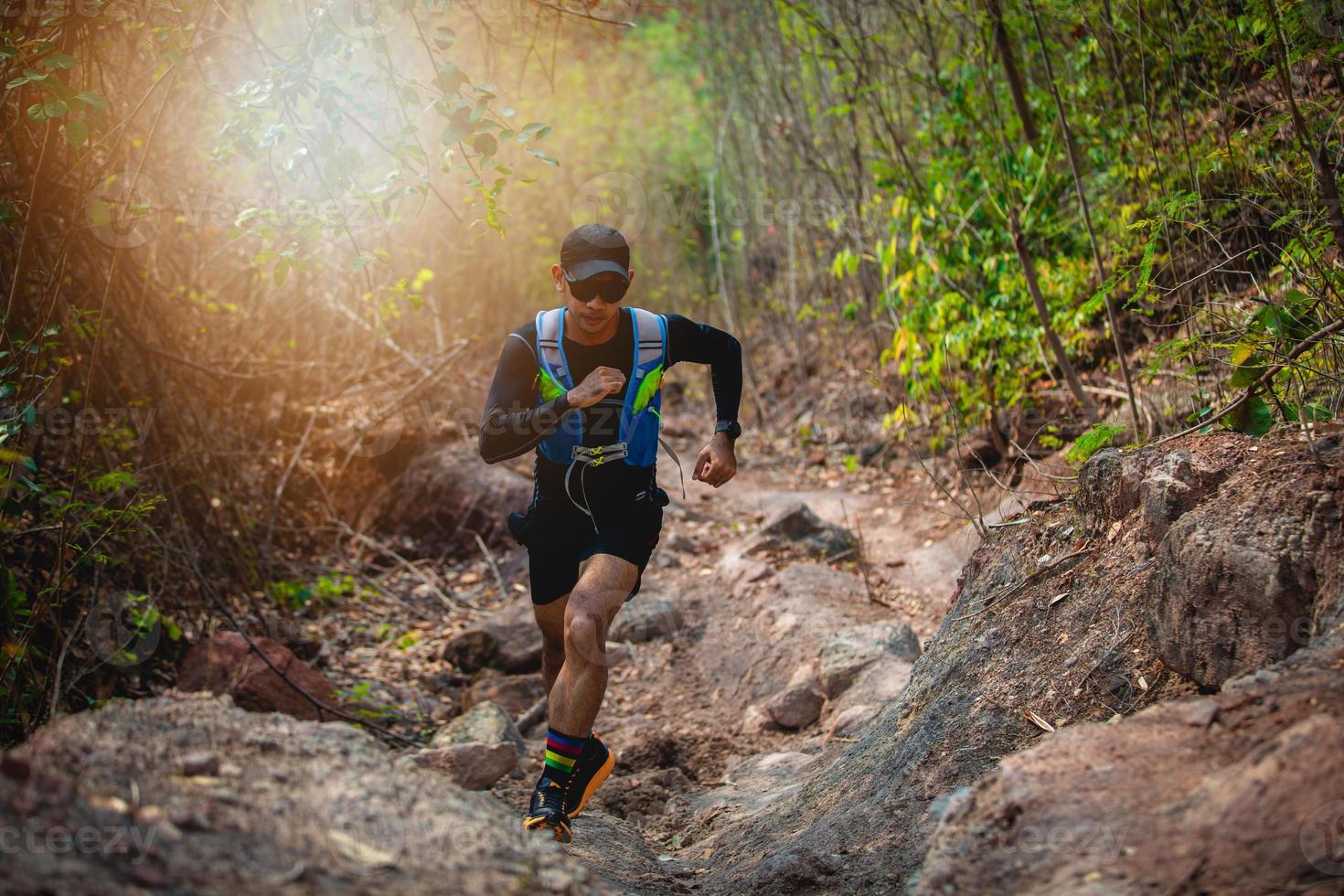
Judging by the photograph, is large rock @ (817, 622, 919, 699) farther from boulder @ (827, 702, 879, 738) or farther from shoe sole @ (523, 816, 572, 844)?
shoe sole @ (523, 816, 572, 844)

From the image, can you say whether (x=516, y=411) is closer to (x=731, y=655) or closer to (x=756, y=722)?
(x=756, y=722)

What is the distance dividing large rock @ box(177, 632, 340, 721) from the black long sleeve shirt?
2316mm

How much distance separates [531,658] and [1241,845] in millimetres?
4683

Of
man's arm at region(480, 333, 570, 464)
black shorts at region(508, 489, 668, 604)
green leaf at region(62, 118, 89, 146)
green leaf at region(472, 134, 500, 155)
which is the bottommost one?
black shorts at region(508, 489, 668, 604)

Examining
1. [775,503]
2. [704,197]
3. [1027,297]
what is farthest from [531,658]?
[704,197]

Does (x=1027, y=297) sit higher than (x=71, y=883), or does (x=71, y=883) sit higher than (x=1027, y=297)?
(x=1027, y=297)

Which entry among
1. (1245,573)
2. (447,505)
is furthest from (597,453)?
(447,505)

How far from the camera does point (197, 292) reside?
659 cm

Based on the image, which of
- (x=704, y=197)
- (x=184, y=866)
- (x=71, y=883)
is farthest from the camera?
(x=704, y=197)

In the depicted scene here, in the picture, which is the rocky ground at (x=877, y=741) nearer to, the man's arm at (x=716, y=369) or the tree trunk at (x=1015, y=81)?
the man's arm at (x=716, y=369)

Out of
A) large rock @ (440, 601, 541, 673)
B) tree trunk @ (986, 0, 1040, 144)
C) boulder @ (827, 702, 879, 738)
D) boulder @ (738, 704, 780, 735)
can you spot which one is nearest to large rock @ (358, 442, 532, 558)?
large rock @ (440, 601, 541, 673)

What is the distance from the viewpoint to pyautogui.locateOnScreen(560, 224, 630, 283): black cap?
331cm

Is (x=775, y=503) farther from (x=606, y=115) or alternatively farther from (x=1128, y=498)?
(x=606, y=115)

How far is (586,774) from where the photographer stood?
11.0 ft
